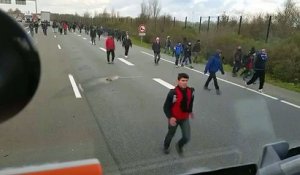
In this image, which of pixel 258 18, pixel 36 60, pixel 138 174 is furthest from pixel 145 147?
pixel 258 18

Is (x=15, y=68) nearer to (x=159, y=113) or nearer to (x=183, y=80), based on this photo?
(x=183, y=80)

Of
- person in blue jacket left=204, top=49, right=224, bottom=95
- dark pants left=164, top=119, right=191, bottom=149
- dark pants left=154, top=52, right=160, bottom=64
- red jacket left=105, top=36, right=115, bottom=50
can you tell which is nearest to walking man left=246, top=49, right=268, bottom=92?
person in blue jacket left=204, top=49, right=224, bottom=95

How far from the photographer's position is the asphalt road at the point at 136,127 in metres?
5.61

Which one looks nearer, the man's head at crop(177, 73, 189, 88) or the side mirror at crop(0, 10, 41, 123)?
the side mirror at crop(0, 10, 41, 123)

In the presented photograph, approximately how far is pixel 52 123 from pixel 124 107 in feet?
7.70

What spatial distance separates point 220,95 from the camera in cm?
1167

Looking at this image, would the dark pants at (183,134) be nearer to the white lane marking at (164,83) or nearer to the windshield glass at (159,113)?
the windshield glass at (159,113)

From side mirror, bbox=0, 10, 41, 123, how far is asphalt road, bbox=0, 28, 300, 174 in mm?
1944

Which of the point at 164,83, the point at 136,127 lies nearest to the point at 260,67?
the point at 164,83

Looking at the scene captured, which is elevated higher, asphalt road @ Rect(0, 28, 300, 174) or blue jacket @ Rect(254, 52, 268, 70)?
blue jacket @ Rect(254, 52, 268, 70)

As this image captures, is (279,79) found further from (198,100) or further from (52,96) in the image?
(52,96)

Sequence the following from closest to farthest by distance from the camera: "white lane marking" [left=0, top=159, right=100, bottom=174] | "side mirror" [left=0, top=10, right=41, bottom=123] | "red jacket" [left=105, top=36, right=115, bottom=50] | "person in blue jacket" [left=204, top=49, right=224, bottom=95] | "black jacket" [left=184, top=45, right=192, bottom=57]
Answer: "side mirror" [left=0, top=10, right=41, bottom=123] < "white lane marking" [left=0, top=159, right=100, bottom=174] < "person in blue jacket" [left=204, top=49, right=224, bottom=95] < "black jacket" [left=184, top=45, right=192, bottom=57] < "red jacket" [left=105, top=36, right=115, bottom=50]

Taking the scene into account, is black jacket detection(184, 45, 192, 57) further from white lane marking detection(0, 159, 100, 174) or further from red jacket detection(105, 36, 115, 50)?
white lane marking detection(0, 159, 100, 174)

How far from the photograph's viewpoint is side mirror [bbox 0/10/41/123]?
773mm
